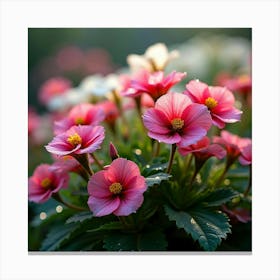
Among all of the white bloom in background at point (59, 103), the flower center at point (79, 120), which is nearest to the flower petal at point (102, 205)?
the flower center at point (79, 120)

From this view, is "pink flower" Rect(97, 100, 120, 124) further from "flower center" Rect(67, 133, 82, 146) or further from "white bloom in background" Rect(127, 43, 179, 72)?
"flower center" Rect(67, 133, 82, 146)

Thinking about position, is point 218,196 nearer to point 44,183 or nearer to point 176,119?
point 176,119

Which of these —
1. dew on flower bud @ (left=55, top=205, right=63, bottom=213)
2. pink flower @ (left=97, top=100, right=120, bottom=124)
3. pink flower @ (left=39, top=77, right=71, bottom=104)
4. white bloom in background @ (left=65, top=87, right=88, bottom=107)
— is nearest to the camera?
dew on flower bud @ (left=55, top=205, right=63, bottom=213)

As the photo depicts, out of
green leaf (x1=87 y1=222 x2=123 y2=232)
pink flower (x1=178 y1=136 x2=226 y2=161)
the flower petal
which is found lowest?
green leaf (x1=87 y1=222 x2=123 y2=232)

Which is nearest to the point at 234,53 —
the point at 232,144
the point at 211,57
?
the point at 211,57

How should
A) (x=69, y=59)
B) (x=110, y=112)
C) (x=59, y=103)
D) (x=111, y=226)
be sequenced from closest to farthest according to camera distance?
(x=111, y=226), (x=110, y=112), (x=59, y=103), (x=69, y=59)

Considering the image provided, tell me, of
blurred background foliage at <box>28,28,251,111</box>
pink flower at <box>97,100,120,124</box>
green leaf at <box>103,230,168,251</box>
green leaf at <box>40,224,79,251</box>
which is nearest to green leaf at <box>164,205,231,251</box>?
green leaf at <box>103,230,168,251</box>
